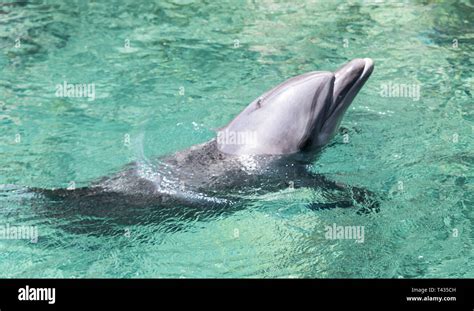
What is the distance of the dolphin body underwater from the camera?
6711mm

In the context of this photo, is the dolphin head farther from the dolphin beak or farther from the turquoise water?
the turquoise water

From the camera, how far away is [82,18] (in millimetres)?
11914

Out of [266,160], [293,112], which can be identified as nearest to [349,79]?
[293,112]

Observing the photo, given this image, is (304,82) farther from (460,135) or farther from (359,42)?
(359,42)

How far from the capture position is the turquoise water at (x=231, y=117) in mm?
6371

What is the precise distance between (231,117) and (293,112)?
1.85 meters

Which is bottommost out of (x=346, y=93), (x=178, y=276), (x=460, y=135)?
(x=178, y=276)

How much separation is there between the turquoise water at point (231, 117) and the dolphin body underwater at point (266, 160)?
157mm

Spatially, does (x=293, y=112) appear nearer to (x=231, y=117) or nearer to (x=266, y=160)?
(x=266, y=160)

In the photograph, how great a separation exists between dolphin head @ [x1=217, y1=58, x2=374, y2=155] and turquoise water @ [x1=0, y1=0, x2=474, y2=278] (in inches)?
18.0

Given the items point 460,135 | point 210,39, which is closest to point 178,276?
point 460,135

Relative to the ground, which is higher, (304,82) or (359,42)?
(304,82)

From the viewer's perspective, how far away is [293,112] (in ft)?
22.7

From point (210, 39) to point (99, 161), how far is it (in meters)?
3.92
